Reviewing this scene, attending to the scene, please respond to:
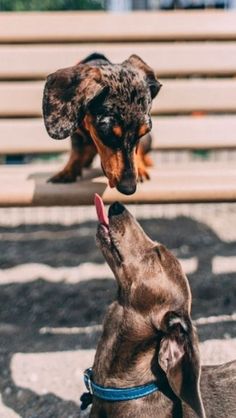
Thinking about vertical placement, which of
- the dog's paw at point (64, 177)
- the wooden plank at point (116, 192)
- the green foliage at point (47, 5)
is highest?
the wooden plank at point (116, 192)

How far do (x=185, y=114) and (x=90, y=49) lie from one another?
698mm

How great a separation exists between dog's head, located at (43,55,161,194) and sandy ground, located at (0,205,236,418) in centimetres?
111

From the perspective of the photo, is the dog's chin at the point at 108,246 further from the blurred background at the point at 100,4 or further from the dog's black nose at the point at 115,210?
the blurred background at the point at 100,4

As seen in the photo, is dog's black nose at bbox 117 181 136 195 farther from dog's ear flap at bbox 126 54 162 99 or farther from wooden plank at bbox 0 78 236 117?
wooden plank at bbox 0 78 236 117

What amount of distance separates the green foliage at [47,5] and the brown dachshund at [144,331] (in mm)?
11595

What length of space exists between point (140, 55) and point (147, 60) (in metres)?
0.06

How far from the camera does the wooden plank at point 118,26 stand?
4.23 meters

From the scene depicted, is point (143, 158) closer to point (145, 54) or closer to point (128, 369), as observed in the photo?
point (145, 54)

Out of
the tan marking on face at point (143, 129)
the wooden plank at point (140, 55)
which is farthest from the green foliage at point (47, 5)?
the tan marking on face at point (143, 129)

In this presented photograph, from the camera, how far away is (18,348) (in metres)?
3.67

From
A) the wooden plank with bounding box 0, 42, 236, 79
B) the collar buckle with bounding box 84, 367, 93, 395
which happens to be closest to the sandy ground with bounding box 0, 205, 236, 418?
the collar buckle with bounding box 84, 367, 93, 395

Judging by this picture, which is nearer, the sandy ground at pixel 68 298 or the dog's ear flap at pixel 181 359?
the dog's ear flap at pixel 181 359

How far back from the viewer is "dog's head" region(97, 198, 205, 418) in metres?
2.31

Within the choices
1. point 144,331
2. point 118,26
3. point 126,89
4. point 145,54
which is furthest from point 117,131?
point 118,26
